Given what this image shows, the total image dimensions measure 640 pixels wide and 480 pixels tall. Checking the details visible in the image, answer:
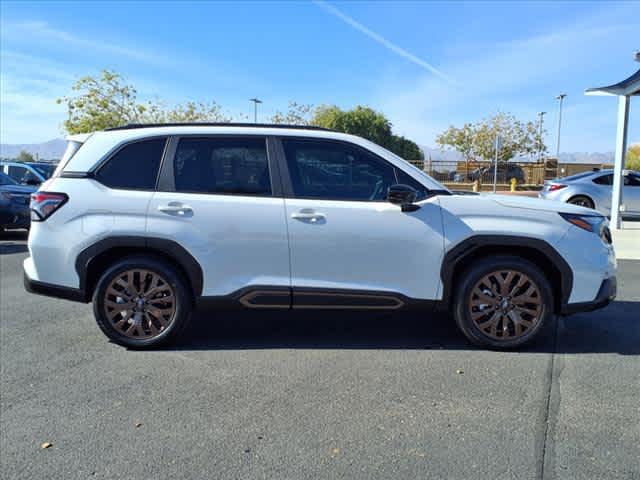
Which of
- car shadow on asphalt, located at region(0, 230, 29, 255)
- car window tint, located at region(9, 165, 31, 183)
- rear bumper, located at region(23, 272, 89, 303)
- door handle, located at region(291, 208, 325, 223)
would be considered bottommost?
car shadow on asphalt, located at region(0, 230, 29, 255)

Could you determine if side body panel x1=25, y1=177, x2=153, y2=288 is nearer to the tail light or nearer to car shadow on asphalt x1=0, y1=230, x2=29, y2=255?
the tail light

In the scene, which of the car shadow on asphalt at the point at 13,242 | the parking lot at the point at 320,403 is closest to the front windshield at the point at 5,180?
the car shadow on asphalt at the point at 13,242

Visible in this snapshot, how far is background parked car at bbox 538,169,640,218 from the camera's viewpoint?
14.1 m

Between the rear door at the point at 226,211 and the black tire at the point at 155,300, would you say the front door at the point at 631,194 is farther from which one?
the black tire at the point at 155,300

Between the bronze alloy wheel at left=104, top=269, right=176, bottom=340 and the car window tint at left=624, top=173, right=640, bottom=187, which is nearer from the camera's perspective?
the bronze alloy wheel at left=104, top=269, right=176, bottom=340

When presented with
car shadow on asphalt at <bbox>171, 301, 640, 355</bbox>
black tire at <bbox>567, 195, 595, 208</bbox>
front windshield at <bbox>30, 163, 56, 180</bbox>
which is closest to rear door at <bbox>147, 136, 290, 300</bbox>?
car shadow on asphalt at <bbox>171, 301, 640, 355</bbox>

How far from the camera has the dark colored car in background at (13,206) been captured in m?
10.5

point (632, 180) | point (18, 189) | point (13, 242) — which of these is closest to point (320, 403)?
point (13, 242)

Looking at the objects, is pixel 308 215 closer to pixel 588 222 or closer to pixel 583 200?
pixel 588 222

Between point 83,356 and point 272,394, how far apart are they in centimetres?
182

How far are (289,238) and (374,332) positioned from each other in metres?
1.39

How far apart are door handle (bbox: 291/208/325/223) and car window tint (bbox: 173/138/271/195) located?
32 cm

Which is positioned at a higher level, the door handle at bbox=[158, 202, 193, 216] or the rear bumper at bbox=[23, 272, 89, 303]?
the door handle at bbox=[158, 202, 193, 216]

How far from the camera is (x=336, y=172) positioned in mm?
4352
